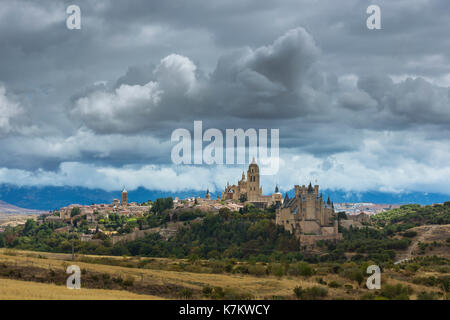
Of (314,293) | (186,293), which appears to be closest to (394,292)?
(314,293)

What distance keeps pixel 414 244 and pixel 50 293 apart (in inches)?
2850

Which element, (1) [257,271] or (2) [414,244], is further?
(2) [414,244]

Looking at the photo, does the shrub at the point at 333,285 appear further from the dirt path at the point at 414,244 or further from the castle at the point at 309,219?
the castle at the point at 309,219

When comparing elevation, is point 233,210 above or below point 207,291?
above

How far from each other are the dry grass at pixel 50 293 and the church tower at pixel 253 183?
409 feet

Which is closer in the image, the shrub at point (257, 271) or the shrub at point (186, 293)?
the shrub at point (186, 293)

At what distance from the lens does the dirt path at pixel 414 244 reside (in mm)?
89969

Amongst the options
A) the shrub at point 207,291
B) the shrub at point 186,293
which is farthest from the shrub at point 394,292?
the shrub at point 186,293

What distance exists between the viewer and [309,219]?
339ft

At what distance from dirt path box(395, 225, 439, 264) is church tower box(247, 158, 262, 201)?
69.4m

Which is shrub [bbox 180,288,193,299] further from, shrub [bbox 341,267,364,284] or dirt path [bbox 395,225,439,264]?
dirt path [bbox 395,225,439,264]

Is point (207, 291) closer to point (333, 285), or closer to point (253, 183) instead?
point (333, 285)
